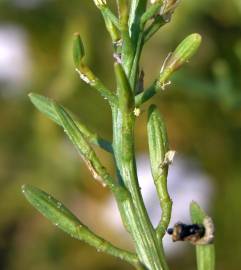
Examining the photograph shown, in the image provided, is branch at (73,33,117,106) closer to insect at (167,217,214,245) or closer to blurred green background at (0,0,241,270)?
insect at (167,217,214,245)

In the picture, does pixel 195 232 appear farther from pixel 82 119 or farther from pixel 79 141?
pixel 82 119

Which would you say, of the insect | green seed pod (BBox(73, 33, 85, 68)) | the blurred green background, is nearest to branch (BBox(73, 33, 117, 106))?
green seed pod (BBox(73, 33, 85, 68))

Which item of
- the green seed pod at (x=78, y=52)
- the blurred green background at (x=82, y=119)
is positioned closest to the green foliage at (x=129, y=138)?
the green seed pod at (x=78, y=52)

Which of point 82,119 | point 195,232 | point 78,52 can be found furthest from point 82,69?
point 82,119

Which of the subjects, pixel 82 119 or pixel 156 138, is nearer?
pixel 156 138

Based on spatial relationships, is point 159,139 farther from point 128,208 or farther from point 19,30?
point 19,30

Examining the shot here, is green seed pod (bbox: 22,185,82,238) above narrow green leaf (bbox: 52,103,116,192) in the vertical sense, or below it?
below
